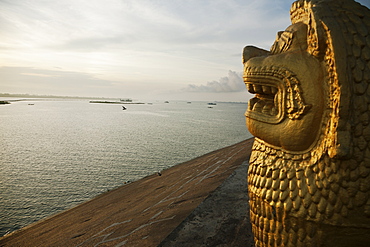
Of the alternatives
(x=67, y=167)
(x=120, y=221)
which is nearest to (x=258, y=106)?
(x=120, y=221)

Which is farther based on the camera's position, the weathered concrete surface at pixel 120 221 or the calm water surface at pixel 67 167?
the calm water surface at pixel 67 167

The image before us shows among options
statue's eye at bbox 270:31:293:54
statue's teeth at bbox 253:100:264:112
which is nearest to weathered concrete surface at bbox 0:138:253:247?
statue's teeth at bbox 253:100:264:112

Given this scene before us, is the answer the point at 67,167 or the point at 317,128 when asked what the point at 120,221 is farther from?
the point at 67,167

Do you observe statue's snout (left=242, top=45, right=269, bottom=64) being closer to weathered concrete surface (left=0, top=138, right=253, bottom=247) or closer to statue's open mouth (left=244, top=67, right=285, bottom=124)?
statue's open mouth (left=244, top=67, right=285, bottom=124)

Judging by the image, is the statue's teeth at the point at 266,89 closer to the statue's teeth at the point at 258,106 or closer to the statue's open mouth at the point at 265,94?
the statue's open mouth at the point at 265,94

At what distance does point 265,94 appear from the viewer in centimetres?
191

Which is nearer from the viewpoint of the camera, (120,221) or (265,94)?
(265,94)

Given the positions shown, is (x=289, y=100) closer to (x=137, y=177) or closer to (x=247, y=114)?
(x=247, y=114)

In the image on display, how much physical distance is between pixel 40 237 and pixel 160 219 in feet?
14.7

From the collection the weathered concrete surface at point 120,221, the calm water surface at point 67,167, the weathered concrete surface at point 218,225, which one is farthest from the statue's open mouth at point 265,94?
the calm water surface at point 67,167

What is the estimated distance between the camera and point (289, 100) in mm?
1614

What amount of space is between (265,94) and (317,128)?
1.71 feet

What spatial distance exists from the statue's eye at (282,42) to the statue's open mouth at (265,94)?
23 centimetres

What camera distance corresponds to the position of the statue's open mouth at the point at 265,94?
5.54ft
